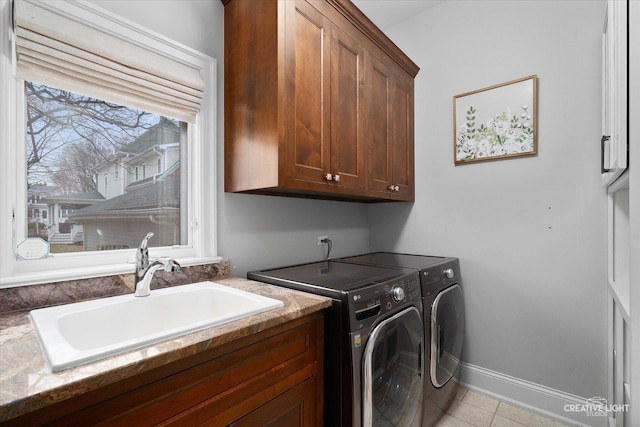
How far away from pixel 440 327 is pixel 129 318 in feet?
5.26

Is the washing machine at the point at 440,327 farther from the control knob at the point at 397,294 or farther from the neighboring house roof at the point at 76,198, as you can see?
the neighboring house roof at the point at 76,198

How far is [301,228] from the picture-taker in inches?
89.0

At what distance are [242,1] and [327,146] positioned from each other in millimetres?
878

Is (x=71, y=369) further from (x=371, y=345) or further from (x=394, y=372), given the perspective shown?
(x=394, y=372)

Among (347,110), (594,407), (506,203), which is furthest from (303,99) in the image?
(594,407)

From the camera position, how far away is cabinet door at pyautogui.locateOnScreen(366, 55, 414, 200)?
2.06 meters

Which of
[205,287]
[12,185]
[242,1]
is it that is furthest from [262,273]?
[242,1]

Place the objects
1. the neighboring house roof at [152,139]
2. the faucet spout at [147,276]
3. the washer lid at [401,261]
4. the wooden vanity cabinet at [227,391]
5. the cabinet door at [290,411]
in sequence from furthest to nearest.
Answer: the washer lid at [401,261] → the neighboring house roof at [152,139] → the faucet spout at [147,276] → the cabinet door at [290,411] → the wooden vanity cabinet at [227,391]

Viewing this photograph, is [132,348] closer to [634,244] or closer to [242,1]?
[634,244]

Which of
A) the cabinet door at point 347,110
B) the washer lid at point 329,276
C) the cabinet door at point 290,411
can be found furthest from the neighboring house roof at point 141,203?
the cabinet door at point 290,411

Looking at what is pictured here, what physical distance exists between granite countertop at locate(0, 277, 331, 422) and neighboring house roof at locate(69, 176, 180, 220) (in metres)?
0.50

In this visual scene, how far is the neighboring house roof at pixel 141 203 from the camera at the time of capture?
143 centimetres

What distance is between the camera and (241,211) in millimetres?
1874

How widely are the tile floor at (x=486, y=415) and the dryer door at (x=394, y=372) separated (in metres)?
0.46
